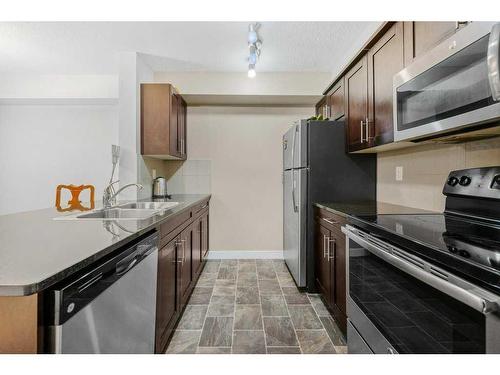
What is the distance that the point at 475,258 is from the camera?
2.61 feet

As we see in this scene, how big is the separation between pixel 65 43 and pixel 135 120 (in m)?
0.98

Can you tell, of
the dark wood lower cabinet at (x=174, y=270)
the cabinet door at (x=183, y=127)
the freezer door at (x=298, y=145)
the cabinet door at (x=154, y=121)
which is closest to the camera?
the dark wood lower cabinet at (x=174, y=270)

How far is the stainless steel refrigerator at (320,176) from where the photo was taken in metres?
2.67

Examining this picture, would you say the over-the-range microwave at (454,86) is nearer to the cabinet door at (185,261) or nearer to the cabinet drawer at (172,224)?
the cabinet drawer at (172,224)

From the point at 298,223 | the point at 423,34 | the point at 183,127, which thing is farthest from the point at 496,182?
the point at 183,127

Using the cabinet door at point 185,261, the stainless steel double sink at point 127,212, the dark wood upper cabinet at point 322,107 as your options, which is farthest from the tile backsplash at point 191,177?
the dark wood upper cabinet at point 322,107

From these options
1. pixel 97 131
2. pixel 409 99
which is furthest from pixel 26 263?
pixel 97 131

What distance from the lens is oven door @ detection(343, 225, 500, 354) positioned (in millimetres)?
723

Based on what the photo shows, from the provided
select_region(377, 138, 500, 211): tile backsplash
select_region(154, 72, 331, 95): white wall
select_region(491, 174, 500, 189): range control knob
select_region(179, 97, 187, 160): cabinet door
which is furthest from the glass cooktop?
select_region(179, 97, 187, 160): cabinet door

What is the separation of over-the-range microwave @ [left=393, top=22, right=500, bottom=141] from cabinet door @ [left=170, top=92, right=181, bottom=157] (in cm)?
229

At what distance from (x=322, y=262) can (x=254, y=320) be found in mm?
771

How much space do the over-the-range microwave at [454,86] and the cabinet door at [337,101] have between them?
49.2 inches

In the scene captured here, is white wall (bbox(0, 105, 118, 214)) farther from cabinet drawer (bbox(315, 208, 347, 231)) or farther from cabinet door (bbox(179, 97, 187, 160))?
cabinet drawer (bbox(315, 208, 347, 231))

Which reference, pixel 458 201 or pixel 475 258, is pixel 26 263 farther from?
pixel 458 201
